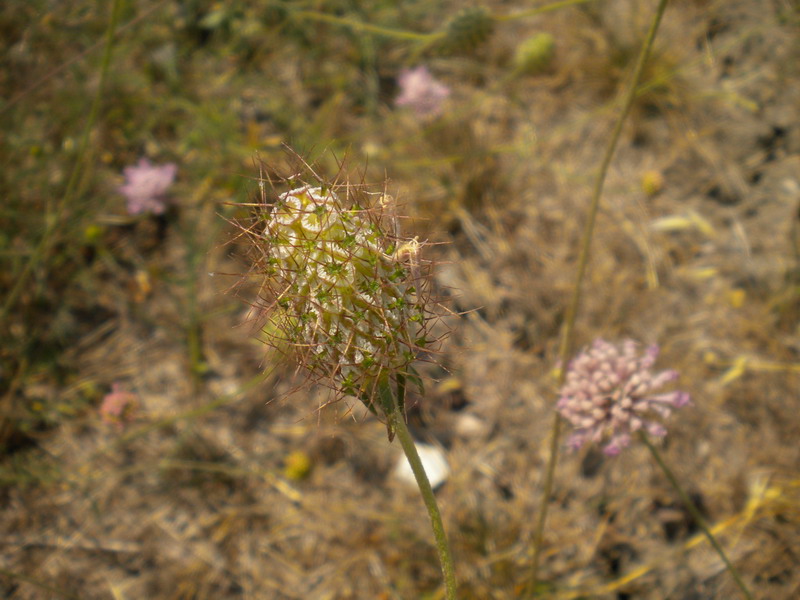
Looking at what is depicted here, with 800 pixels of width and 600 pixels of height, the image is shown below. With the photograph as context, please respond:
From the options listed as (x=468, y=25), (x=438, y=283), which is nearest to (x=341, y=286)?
(x=438, y=283)

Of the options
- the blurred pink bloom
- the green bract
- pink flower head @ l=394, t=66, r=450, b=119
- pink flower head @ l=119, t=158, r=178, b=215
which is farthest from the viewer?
pink flower head @ l=394, t=66, r=450, b=119

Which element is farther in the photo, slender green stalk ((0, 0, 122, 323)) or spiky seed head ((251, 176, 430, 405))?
slender green stalk ((0, 0, 122, 323))

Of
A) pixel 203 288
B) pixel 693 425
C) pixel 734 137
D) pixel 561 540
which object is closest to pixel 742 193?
pixel 734 137

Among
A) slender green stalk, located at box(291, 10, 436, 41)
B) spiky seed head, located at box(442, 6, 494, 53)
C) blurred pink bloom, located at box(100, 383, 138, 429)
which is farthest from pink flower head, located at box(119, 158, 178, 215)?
spiky seed head, located at box(442, 6, 494, 53)

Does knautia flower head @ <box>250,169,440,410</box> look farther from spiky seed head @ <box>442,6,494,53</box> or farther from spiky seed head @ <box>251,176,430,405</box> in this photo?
spiky seed head @ <box>442,6,494,53</box>

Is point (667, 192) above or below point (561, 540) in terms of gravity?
above

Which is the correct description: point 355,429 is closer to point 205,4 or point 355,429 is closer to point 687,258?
point 687,258
